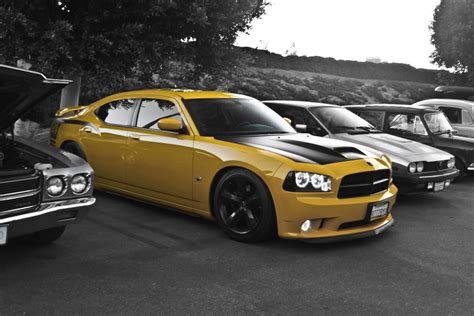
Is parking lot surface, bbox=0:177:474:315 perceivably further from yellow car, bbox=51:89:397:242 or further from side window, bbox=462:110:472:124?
side window, bbox=462:110:472:124

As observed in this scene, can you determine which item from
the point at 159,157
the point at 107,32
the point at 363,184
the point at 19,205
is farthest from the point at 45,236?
the point at 107,32

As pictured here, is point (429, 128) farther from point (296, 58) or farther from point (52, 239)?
point (296, 58)

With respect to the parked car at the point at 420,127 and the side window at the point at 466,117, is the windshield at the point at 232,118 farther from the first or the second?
the side window at the point at 466,117

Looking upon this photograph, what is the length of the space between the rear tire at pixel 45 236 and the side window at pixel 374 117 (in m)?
6.22

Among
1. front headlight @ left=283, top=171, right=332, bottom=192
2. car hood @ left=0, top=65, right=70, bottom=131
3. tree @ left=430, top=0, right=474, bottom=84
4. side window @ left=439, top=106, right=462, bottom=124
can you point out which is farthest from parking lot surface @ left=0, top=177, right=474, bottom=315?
tree @ left=430, top=0, right=474, bottom=84

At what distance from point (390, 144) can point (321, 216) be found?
3366 millimetres

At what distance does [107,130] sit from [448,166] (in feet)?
16.5

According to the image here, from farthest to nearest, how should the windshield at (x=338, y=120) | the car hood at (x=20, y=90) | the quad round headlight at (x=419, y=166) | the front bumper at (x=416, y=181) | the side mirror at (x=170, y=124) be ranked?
the windshield at (x=338, y=120) < the quad round headlight at (x=419, y=166) < the front bumper at (x=416, y=181) < the side mirror at (x=170, y=124) < the car hood at (x=20, y=90)

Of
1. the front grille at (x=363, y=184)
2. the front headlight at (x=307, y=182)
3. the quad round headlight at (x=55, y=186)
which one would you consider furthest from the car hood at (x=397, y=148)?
the quad round headlight at (x=55, y=186)

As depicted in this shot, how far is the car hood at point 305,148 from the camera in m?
5.09

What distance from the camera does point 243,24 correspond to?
462 inches

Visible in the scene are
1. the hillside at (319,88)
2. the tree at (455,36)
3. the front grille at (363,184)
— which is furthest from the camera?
the tree at (455,36)

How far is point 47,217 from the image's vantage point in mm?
4031

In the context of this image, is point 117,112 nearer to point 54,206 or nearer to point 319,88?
point 54,206
